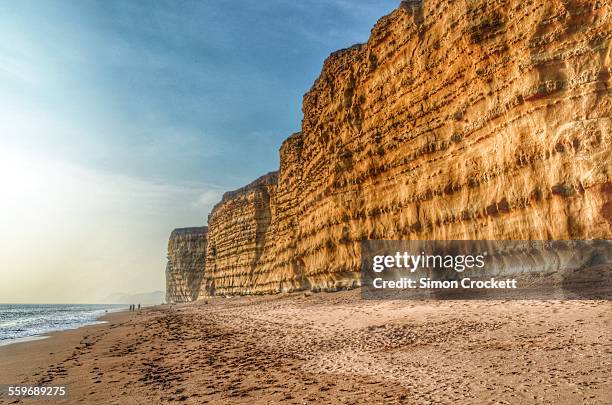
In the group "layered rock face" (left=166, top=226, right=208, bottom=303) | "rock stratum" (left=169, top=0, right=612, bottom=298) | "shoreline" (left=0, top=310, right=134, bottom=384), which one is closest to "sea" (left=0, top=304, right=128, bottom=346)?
"shoreline" (left=0, top=310, right=134, bottom=384)

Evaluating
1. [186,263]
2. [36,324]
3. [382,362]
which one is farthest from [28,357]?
[186,263]

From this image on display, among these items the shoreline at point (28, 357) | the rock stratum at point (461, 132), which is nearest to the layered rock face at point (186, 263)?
the rock stratum at point (461, 132)

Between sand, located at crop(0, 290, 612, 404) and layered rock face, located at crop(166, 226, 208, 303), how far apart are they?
76.1 m

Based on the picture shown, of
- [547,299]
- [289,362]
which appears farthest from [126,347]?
[547,299]

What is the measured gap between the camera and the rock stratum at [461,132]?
12.6 meters

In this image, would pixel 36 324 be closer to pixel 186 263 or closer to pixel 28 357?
pixel 28 357

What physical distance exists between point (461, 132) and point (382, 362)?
12.9 m

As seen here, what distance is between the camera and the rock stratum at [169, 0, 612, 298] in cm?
1257

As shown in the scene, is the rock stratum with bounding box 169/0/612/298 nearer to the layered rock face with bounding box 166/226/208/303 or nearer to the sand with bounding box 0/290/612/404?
the sand with bounding box 0/290/612/404

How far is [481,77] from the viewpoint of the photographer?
1666 centimetres

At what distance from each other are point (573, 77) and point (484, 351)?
34.0ft

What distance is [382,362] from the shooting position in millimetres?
7715

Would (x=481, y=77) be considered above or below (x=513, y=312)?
above

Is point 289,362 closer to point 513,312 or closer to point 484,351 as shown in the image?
point 484,351
